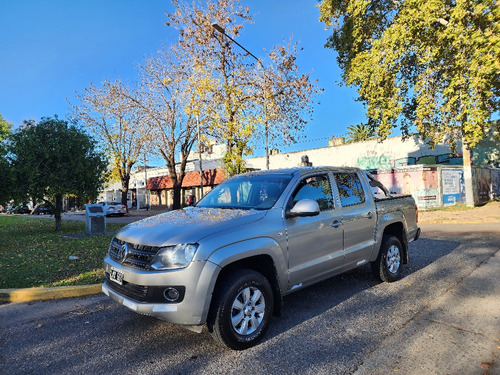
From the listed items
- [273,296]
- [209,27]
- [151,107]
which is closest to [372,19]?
[209,27]

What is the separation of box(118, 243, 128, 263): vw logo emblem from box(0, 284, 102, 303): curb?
2.41 metres

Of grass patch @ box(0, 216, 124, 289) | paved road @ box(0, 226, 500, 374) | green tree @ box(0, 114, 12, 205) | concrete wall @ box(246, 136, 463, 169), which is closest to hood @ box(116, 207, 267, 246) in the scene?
paved road @ box(0, 226, 500, 374)

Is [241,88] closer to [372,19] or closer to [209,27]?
[209,27]

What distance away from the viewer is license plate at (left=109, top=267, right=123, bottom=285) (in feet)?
10.7

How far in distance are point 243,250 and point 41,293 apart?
3918 millimetres

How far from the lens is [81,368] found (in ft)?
9.74

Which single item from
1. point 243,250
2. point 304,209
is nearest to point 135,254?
point 243,250

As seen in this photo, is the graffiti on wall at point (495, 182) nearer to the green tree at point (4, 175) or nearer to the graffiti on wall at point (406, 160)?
the graffiti on wall at point (406, 160)

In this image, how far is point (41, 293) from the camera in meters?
5.12

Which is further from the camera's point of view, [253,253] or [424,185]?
[424,185]

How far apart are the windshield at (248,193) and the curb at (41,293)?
2507 millimetres

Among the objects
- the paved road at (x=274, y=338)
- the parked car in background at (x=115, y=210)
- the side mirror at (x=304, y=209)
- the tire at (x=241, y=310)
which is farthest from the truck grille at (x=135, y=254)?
the parked car in background at (x=115, y=210)

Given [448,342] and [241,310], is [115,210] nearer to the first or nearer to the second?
[241,310]

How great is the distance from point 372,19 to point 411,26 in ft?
13.8
